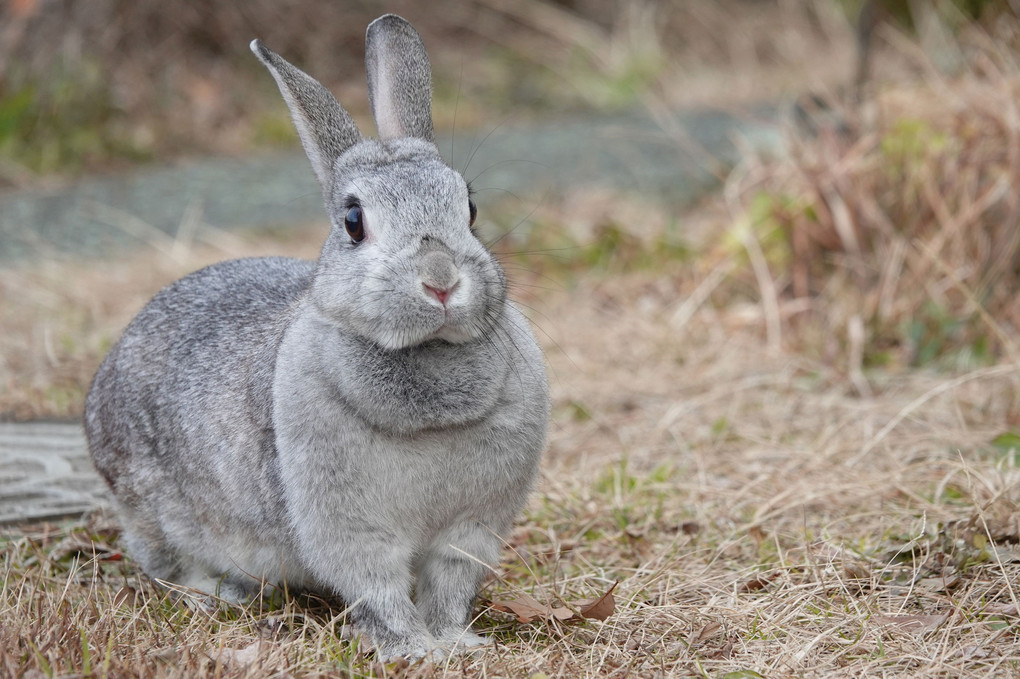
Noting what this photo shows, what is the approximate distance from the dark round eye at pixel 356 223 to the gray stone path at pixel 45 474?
1677 millimetres

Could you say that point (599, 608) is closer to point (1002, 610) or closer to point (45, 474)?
point (1002, 610)

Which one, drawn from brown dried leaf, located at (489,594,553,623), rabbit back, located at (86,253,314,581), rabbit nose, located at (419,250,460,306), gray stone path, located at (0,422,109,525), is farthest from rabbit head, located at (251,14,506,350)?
gray stone path, located at (0,422,109,525)

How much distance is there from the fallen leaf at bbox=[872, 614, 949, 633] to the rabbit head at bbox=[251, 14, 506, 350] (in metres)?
1.18

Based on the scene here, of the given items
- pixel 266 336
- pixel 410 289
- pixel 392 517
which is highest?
pixel 410 289

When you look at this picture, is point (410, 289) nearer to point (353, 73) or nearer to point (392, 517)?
point (392, 517)

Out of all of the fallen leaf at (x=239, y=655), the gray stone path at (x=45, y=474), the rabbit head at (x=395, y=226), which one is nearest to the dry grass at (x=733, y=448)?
the fallen leaf at (x=239, y=655)

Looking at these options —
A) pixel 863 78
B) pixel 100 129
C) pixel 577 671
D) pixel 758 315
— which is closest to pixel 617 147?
pixel 863 78

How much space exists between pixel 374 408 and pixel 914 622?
1384mm

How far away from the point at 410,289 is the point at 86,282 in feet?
13.9

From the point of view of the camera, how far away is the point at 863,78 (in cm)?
631

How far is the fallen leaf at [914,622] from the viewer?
8.79ft

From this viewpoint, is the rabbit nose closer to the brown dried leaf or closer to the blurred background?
the brown dried leaf

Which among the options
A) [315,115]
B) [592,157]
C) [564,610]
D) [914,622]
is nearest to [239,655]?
[564,610]

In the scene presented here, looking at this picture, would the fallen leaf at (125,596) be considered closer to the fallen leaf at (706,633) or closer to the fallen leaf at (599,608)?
the fallen leaf at (599,608)
